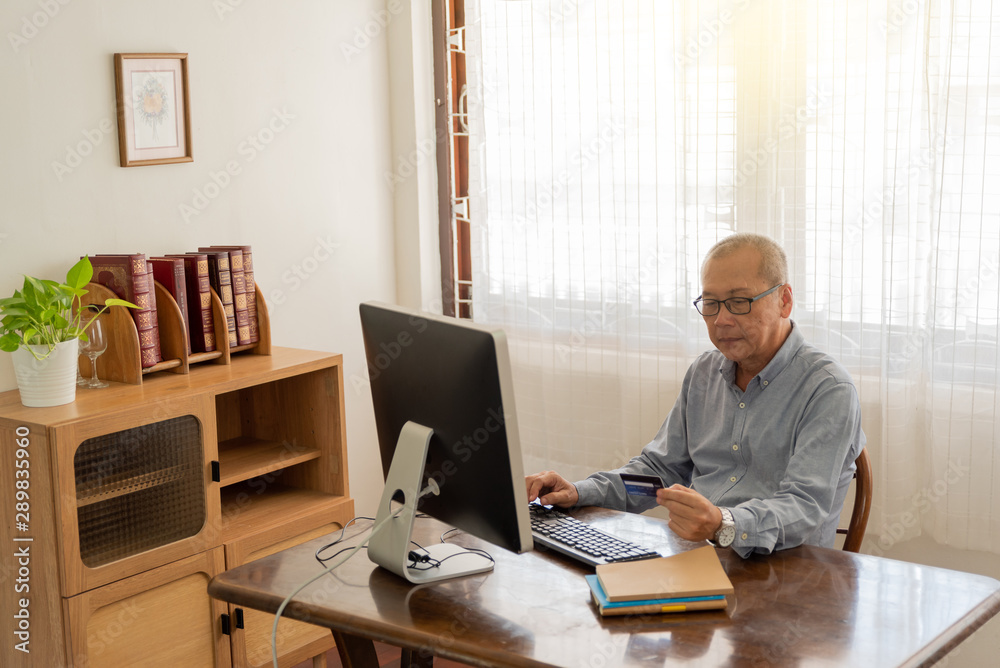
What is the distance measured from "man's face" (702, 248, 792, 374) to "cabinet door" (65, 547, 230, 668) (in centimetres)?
147

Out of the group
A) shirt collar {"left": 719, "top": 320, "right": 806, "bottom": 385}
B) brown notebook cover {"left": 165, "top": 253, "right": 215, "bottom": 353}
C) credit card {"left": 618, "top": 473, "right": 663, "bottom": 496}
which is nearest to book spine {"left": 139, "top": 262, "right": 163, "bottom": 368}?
brown notebook cover {"left": 165, "top": 253, "right": 215, "bottom": 353}

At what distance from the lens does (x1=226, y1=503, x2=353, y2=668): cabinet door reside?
8.68 feet

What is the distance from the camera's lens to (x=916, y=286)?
104 inches

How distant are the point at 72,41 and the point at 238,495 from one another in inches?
54.4

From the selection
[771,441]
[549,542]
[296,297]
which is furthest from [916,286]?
[296,297]

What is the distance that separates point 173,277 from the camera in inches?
104

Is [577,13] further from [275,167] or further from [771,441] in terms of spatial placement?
[771,441]

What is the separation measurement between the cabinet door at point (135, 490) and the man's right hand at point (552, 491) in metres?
0.96

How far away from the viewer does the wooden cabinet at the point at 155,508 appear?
2230mm

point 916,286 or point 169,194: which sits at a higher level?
point 169,194

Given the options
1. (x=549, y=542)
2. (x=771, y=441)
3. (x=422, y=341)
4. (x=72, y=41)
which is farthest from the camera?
(x=72, y=41)

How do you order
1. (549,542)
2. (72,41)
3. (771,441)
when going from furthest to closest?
(72,41) → (771,441) → (549,542)

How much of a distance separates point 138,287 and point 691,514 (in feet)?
5.21

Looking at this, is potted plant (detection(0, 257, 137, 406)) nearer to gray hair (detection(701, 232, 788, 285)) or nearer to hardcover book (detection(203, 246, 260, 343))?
hardcover book (detection(203, 246, 260, 343))
